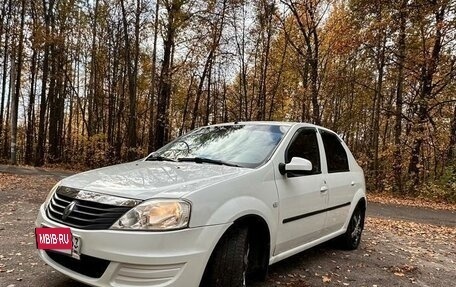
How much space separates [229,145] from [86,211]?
5.38 feet

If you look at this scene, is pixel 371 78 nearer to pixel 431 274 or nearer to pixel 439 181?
pixel 439 181

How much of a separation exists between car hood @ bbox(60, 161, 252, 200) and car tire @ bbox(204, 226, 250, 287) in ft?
1.46

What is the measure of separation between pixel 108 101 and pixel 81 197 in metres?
24.8

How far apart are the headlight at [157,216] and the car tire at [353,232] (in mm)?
3294

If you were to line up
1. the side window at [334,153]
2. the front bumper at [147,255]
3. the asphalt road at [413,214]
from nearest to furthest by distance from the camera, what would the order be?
the front bumper at [147,255]
the side window at [334,153]
the asphalt road at [413,214]

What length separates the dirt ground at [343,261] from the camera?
3732 millimetres

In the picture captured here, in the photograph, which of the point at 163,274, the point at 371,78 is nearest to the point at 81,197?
the point at 163,274

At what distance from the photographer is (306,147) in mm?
4285

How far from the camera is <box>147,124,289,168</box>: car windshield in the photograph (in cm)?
365

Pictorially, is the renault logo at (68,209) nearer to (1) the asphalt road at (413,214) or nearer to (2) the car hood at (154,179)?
(2) the car hood at (154,179)

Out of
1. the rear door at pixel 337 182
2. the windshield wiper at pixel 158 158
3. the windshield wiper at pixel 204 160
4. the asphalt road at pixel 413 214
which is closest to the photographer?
the windshield wiper at pixel 204 160

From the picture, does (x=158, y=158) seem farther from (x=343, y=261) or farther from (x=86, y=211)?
(x=343, y=261)

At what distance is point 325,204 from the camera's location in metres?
4.32

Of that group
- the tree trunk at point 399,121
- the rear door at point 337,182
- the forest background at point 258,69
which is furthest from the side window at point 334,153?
the tree trunk at point 399,121
